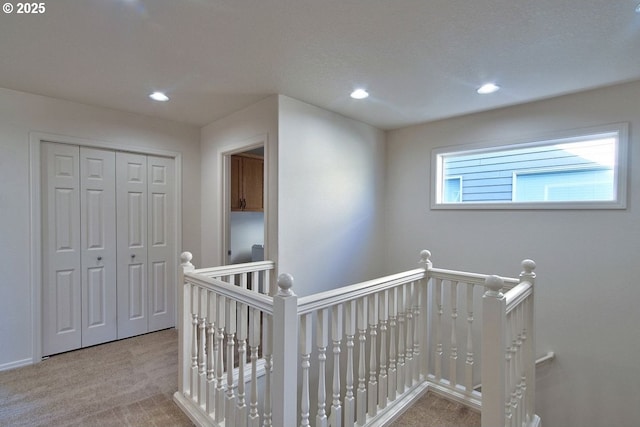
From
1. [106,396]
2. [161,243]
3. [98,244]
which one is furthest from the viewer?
[161,243]

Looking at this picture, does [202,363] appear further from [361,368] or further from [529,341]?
[529,341]

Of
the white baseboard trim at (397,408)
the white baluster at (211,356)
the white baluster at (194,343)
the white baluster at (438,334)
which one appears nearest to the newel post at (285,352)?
the white baluster at (211,356)

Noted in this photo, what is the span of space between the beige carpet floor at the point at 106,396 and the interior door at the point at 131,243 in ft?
1.47

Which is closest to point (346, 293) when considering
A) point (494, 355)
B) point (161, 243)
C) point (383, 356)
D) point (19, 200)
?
point (383, 356)

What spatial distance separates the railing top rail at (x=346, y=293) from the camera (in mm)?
1549

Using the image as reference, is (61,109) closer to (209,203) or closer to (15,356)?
(209,203)

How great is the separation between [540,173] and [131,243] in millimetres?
4272

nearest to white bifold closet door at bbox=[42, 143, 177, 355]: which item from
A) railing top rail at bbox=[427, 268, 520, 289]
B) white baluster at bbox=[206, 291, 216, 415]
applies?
white baluster at bbox=[206, 291, 216, 415]

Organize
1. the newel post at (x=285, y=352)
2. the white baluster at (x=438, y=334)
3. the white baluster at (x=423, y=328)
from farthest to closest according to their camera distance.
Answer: the white baluster at (x=423, y=328)
the white baluster at (x=438, y=334)
the newel post at (x=285, y=352)

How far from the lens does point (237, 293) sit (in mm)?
1717

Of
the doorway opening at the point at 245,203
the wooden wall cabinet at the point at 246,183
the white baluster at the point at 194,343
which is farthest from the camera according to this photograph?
the wooden wall cabinet at the point at 246,183

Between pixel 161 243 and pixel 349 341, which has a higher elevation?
pixel 161 243

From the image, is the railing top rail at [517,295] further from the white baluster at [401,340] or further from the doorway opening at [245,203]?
the doorway opening at [245,203]

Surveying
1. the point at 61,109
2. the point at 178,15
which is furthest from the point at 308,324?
the point at 61,109
